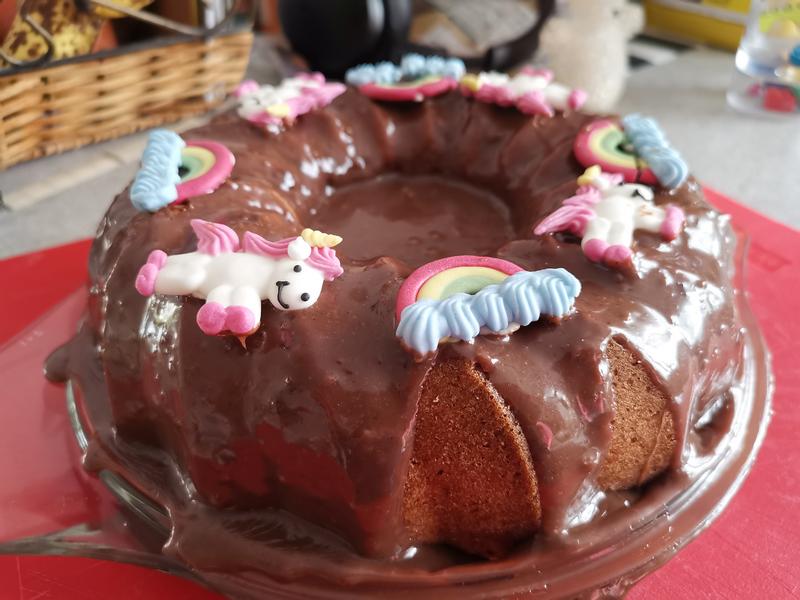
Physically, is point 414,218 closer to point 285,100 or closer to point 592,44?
point 285,100

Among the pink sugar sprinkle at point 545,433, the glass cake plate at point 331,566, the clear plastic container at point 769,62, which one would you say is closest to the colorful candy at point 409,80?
the glass cake plate at point 331,566

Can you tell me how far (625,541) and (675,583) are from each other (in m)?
0.11

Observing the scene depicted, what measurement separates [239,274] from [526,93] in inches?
31.0

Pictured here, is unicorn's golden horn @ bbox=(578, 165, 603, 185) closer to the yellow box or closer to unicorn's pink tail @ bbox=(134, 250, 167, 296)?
unicorn's pink tail @ bbox=(134, 250, 167, 296)

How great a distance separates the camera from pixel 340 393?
0.89 m

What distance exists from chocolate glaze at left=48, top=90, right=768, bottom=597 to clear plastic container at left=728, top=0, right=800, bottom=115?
4.80 ft

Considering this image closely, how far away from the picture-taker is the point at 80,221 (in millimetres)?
1967

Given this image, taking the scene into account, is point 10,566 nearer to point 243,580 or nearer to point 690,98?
point 243,580

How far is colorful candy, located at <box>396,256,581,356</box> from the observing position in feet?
2.87

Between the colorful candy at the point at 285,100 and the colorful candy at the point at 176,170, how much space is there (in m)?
0.15

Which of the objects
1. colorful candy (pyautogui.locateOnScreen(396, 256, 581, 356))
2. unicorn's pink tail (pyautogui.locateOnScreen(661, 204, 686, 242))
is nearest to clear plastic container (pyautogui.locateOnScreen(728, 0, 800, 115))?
unicorn's pink tail (pyautogui.locateOnScreen(661, 204, 686, 242))

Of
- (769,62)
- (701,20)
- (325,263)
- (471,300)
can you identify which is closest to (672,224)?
(471,300)

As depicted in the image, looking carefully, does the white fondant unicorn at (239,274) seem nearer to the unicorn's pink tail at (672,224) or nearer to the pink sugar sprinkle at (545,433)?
the pink sugar sprinkle at (545,433)

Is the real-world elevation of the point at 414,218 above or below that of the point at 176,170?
below
